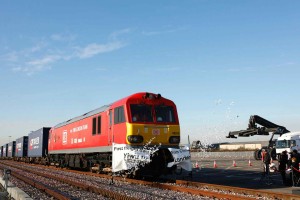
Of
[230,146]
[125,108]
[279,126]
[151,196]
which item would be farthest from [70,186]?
[230,146]

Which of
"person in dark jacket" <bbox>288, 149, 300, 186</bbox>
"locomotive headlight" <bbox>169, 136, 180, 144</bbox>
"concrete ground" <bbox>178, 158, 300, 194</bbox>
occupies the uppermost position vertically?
"locomotive headlight" <bbox>169, 136, 180, 144</bbox>

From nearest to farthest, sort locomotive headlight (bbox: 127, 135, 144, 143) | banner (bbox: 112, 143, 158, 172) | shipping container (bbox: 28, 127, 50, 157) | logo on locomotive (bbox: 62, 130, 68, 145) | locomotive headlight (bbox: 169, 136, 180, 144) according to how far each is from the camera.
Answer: banner (bbox: 112, 143, 158, 172)
locomotive headlight (bbox: 127, 135, 144, 143)
locomotive headlight (bbox: 169, 136, 180, 144)
logo on locomotive (bbox: 62, 130, 68, 145)
shipping container (bbox: 28, 127, 50, 157)

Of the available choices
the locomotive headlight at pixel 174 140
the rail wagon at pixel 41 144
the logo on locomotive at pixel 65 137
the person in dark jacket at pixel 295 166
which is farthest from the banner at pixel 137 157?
the rail wagon at pixel 41 144

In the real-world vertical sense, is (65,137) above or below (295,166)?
above

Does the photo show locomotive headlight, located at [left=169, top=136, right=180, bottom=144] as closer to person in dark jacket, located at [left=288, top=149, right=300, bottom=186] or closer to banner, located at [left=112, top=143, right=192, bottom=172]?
banner, located at [left=112, top=143, right=192, bottom=172]

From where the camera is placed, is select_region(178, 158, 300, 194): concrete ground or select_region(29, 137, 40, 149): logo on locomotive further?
select_region(29, 137, 40, 149): logo on locomotive

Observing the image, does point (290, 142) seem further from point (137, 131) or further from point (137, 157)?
point (137, 157)

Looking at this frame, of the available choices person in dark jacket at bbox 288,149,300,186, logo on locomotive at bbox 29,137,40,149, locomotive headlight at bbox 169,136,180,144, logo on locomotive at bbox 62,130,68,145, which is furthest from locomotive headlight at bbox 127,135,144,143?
logo on locomotive at bbox 29,137,40,149

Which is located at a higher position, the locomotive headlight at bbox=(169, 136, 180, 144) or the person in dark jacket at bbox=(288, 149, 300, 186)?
the locomotive headlight at bbox=(169, 136, 180, 144)

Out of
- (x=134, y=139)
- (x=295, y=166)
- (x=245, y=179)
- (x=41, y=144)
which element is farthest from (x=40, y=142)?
(x=295, y=166)

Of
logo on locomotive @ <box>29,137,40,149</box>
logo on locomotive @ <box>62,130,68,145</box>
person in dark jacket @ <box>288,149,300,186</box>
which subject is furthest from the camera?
logo on locomotive @ <box>29,137,40,149</box>

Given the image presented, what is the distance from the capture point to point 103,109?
17.0 m

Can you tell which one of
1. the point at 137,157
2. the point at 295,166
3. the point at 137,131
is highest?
the point at 137,131

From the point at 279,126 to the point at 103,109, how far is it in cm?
812
